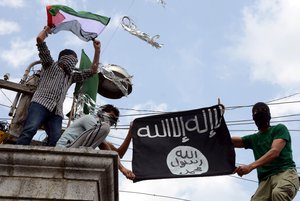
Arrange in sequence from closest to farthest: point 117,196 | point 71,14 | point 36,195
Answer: point 36,195 → point 117,196 → point 71,14

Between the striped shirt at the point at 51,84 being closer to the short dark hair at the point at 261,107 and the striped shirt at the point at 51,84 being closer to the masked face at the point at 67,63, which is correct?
the masked face at the point at 67,63

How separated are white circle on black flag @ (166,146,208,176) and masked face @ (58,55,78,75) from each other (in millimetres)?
1835

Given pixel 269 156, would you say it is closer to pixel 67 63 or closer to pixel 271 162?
pixel 271 162

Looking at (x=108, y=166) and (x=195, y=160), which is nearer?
(x=108, y=166)

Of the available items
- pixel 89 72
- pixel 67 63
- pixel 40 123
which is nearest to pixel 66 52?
pixel 67 63

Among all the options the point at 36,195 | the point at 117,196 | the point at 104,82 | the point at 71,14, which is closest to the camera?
the point at 36,195

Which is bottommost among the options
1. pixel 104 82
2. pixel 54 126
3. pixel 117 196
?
pixel 117 196

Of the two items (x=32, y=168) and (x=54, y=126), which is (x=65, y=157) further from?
(x=54, y=126)

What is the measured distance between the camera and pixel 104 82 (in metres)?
9.70

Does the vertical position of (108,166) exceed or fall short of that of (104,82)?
it falls short

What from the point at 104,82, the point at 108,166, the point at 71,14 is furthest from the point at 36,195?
the point at 104,82

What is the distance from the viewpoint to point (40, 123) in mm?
6637

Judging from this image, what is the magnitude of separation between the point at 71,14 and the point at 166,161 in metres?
2.97

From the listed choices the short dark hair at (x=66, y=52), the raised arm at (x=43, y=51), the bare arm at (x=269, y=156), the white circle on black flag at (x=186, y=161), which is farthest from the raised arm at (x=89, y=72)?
the bare arm at (x=269, y=156)
